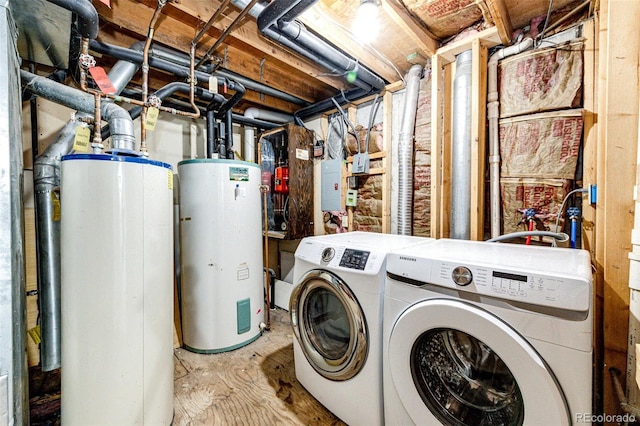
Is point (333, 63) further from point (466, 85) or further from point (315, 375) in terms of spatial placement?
point (315, 375)

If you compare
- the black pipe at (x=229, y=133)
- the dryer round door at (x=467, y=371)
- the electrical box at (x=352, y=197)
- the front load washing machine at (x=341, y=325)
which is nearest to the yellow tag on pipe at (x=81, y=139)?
the front load washing machine at (x=341, y=325)

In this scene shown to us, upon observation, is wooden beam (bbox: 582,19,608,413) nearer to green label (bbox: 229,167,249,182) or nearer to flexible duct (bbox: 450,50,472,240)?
flexible duct (bbox: 450,50,472,240)

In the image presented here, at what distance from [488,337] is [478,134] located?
1.41 meters

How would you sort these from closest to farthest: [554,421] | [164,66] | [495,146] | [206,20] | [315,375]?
[554,421] → [315,375] → [206,20] → [495,146] → [164,66]

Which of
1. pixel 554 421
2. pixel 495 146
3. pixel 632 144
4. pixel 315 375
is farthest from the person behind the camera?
pixel 495 146

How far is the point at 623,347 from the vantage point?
1.15 m

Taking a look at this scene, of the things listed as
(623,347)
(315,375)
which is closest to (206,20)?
(315,375)

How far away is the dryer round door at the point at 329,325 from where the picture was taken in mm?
1312

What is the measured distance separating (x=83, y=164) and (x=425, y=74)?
7.74 ft

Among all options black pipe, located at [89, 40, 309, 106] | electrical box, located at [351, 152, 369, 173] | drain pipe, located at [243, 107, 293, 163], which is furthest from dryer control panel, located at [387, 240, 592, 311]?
drain pipe, located at [243, 107, 293, 163]

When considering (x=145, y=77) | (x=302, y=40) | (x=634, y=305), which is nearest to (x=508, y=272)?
(x=634, y=305)

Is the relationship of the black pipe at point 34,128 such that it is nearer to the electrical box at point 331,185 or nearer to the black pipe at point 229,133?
the black pipe at point 229,133

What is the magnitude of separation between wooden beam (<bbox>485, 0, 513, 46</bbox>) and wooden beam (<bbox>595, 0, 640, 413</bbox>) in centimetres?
49

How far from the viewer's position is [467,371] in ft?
3.74
